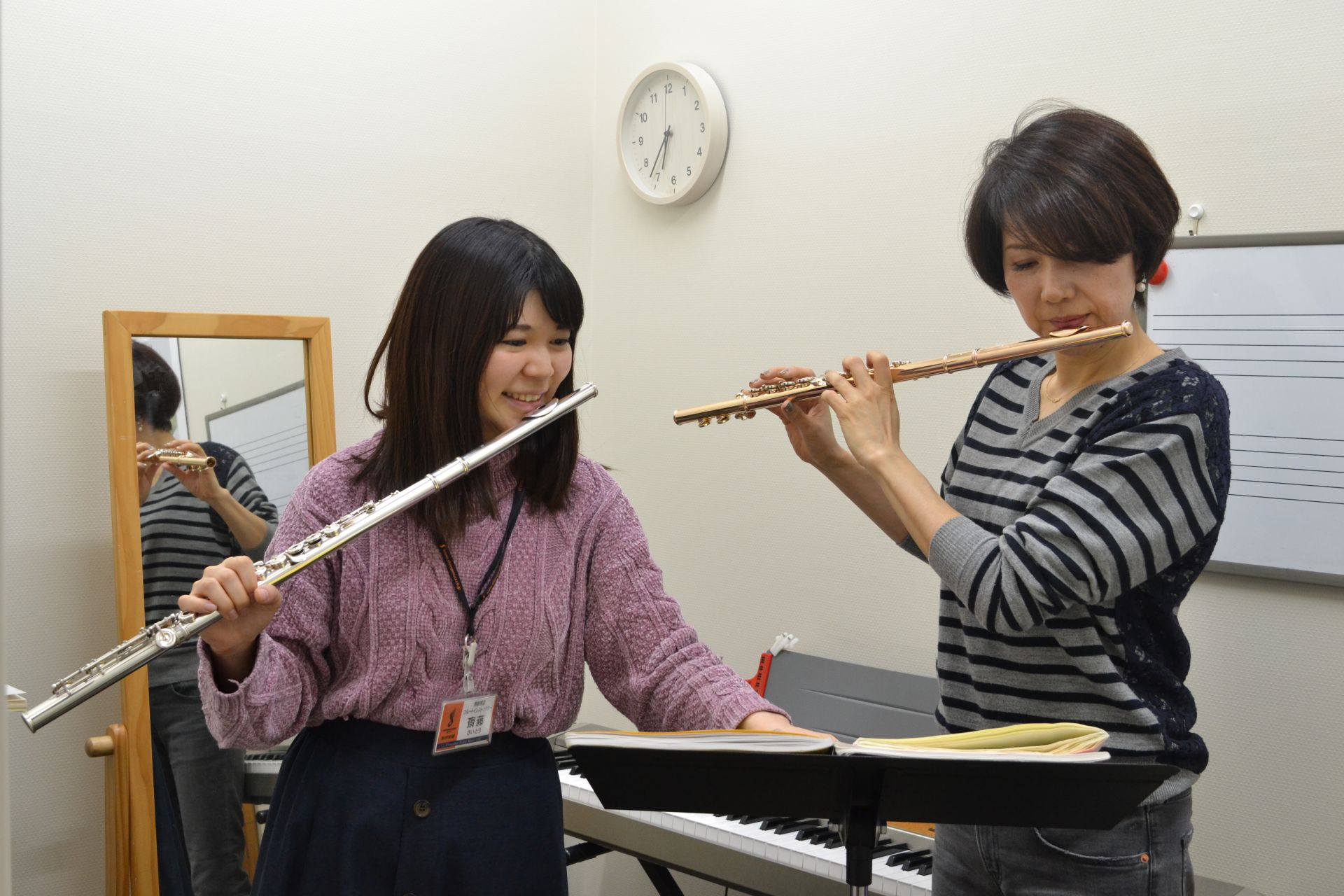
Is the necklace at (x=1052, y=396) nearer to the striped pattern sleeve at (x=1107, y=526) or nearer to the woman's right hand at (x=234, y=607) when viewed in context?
the striped pattern sleeve at (x=1107, y=526)

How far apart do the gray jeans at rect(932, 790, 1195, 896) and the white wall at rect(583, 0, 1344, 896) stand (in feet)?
2.73

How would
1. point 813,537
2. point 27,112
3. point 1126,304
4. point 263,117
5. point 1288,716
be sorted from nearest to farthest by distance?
point 1126,304
point 1288,716
point 27,112
point 263,117
point 813,537

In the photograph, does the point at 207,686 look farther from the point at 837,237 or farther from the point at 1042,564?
the point at 837,237

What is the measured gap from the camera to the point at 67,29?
7.50 feet

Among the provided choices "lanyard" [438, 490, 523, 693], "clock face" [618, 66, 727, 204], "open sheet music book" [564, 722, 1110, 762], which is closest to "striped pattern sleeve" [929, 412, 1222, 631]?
"open sheet music book" [564, 722, 1110, 762]

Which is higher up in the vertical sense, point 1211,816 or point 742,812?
point 742,812

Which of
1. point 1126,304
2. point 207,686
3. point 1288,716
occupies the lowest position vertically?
point 1288,716

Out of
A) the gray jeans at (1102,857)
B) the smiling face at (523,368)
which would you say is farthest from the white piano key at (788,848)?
the smiling face at (523,368)

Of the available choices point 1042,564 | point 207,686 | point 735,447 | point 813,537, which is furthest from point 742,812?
point 735,447

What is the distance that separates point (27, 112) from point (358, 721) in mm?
1552

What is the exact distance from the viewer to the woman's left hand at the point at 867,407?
1.59 meters

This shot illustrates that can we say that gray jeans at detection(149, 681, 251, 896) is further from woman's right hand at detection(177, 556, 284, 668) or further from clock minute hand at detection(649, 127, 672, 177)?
clock minute hand at detection(649, 127, 672, 177)

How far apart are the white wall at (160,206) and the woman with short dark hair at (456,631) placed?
36.0 inches

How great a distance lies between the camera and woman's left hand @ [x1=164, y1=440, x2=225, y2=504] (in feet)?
7.60
